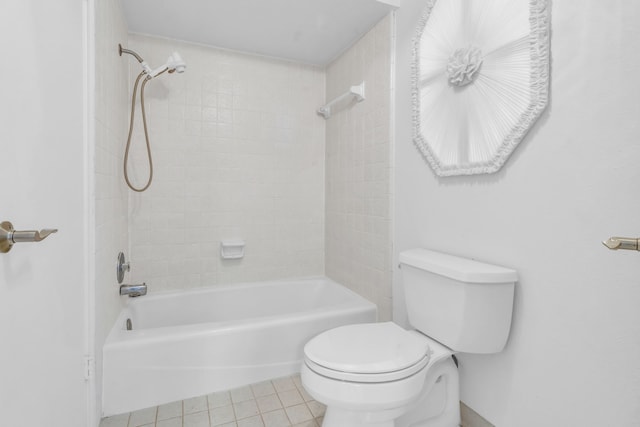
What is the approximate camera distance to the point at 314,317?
179 centimetres

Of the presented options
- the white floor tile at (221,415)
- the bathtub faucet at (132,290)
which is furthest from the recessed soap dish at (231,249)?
the white floor tile at (221,415)

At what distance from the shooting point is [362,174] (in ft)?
6.97

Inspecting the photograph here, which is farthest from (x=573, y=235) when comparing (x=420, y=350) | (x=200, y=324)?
(x=200, y=324)

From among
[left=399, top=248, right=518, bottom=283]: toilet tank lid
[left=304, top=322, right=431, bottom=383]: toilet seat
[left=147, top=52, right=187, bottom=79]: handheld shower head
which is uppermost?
[left=147, top=52, right=187, bottom=79]: handheld shower head

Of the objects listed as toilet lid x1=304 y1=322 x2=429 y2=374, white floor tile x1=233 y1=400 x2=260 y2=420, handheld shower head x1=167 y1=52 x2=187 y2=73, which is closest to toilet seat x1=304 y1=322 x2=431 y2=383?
toilet lid x1=304 y1=322 x2=429 y2=374

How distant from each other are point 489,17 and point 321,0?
3.00 feet

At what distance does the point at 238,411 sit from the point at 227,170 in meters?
1.52

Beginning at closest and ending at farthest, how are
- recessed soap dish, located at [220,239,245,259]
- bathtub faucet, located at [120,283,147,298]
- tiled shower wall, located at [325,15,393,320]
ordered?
bathtub faucet, located at [120,283,147,298], tiled shower wall, located at [325,15,393,320], recessed soap dish, located at [220,239,245,259]

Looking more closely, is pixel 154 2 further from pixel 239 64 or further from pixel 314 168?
pixel 314 168

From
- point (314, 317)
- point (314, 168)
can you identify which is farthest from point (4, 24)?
point (314, 168)

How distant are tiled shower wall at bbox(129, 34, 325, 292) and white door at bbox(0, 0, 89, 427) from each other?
0.97 metres

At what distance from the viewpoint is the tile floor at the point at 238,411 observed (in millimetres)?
1410

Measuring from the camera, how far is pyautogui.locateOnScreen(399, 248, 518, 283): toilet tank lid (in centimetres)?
114

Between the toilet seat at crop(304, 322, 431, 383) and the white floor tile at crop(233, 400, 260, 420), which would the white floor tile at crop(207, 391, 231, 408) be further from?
the toilet seat at crop(304, 322, 431, 383)
